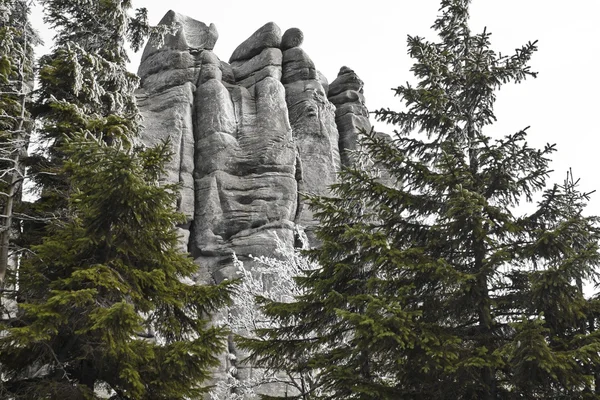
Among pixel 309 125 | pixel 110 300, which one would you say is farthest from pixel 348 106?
pixel 110 300

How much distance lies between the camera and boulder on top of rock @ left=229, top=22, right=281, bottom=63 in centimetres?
3841

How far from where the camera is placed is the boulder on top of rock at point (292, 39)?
128 feet

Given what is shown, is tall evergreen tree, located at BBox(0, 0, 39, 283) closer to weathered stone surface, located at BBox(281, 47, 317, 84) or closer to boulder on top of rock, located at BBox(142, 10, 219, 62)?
boulder on top of rock, located at BBox(142, 10, 219, 62)

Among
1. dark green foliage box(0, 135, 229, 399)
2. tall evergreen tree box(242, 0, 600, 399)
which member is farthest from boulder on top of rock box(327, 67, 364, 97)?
dark green foliage box(0, 135, 229, 399)

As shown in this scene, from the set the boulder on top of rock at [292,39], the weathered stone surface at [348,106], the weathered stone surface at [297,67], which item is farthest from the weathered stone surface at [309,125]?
the weathered stone surface at [348,106]

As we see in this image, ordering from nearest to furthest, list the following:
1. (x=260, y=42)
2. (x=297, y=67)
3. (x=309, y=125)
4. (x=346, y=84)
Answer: (x=309, y=125) → (x=297, y=67) → (x=260, y=42) → (x=346, y=84)

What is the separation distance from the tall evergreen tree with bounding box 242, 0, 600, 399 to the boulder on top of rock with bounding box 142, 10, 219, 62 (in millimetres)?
28098

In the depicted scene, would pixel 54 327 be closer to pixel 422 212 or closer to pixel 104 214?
pixel 104 214

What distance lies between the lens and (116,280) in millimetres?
7660

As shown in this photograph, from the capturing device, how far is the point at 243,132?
3322cm

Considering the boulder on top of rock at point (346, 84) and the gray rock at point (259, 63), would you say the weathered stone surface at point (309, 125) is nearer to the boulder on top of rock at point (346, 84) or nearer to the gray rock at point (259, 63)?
the gray rock at point (259, 63)

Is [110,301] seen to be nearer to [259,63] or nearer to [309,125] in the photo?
[309,125]

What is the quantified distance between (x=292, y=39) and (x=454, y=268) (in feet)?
109

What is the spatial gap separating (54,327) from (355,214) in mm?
5567
